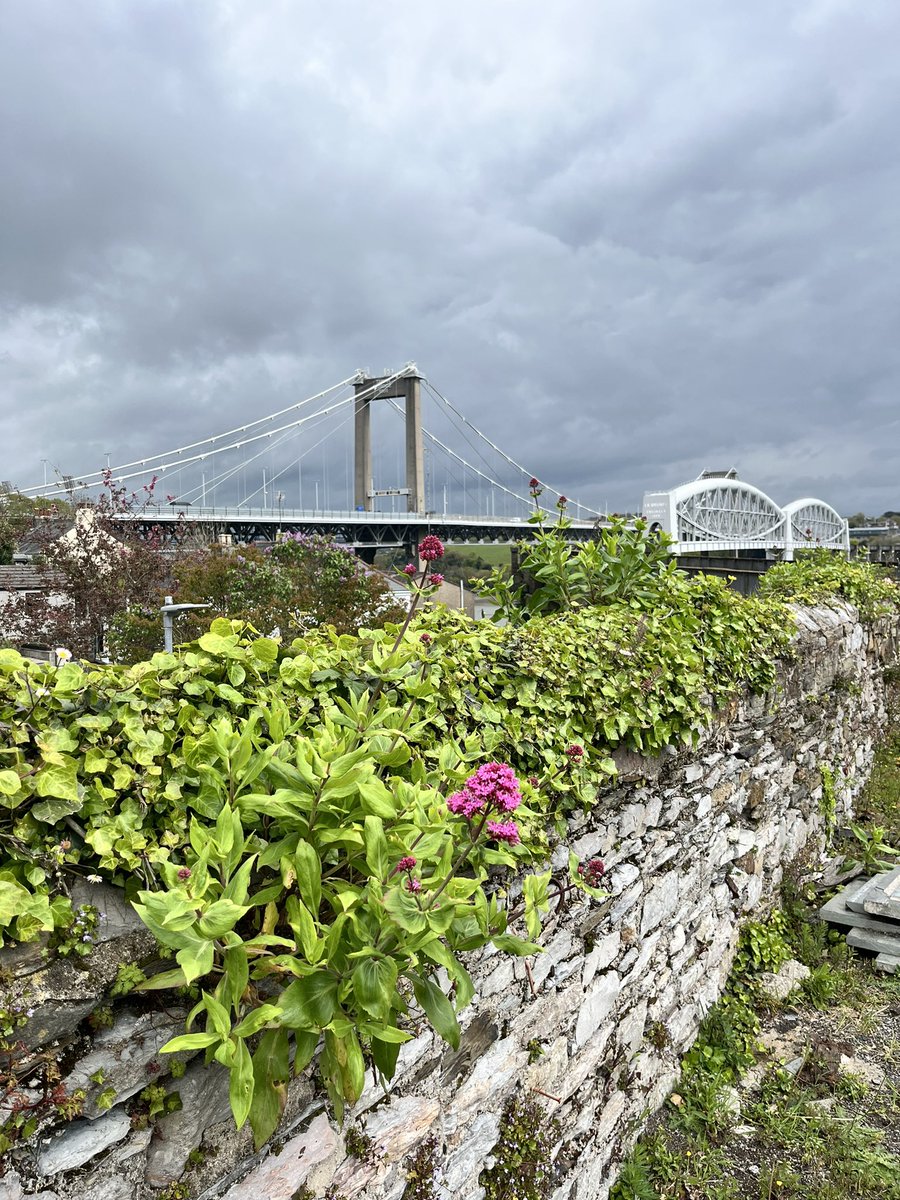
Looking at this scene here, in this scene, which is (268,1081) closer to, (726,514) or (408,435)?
(408,435)

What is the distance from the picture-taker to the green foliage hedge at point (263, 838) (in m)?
1.36

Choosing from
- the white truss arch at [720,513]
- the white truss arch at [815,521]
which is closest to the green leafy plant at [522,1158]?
the white truss arch at [720,513]

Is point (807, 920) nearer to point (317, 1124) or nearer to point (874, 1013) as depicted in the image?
point (874, 1013)

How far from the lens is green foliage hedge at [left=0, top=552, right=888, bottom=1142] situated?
4.46 feet

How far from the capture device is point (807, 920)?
468 centimetres

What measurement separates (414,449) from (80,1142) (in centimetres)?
3627

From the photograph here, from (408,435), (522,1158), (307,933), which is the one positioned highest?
(408,435)

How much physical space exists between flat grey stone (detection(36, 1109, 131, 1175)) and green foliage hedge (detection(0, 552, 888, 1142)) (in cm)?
21

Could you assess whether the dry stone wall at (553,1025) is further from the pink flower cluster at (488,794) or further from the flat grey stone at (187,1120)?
the pink flower cluster at (488,794)

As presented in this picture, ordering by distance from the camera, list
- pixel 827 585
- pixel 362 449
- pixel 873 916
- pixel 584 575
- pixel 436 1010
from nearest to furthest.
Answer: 1. pixel 436 1010
2. pixel 584 575
3. pixel 873 916
4. pixel 827 585
5. pixel 362 449

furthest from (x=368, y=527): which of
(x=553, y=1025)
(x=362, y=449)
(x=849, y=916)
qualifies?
(x=553, y=1025)

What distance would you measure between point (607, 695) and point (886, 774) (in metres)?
5.87

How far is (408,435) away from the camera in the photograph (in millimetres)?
37406

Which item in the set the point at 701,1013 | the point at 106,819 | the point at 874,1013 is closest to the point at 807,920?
the point at 874,1013
